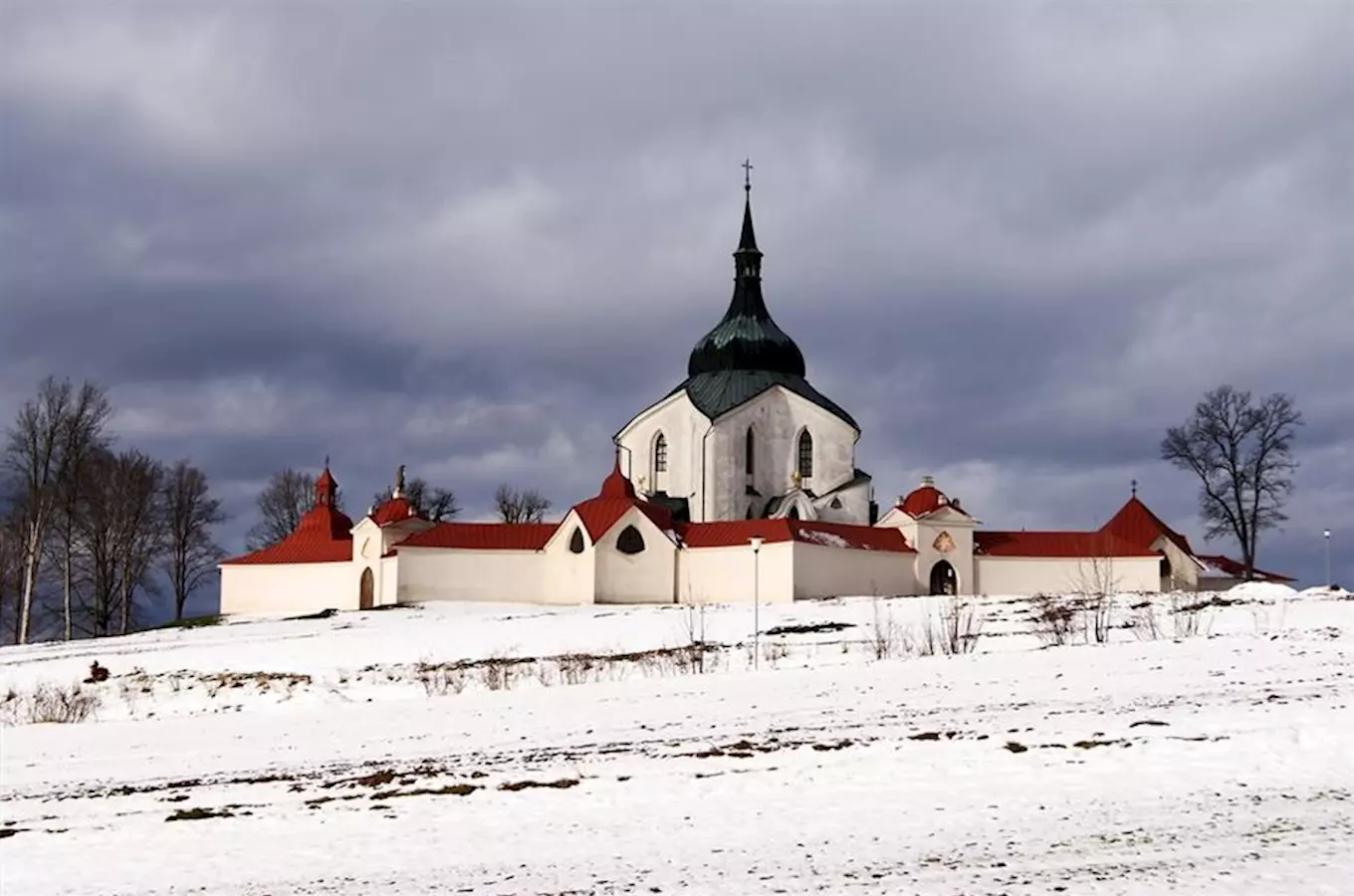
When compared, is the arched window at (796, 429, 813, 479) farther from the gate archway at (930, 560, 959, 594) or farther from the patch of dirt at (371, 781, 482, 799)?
the patch of dirt at (371, 781, 482, 799)

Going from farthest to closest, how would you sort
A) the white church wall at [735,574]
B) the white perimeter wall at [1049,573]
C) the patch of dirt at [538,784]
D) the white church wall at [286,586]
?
the white church wall at [286,586]
the white perimeter wall at [1049,573]
the white church wall at [735,574]
the patch of dirt at [538,784]

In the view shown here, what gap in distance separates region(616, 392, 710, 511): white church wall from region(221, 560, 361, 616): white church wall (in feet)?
43.6

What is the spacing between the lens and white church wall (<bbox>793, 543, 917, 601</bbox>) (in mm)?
47094

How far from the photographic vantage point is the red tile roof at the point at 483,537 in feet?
163

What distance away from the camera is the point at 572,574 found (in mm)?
49906

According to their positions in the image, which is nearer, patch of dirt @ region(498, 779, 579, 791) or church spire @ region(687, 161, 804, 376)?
patch of dirt @ region(498, 779, 579, 791)

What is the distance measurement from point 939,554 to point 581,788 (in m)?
38.4

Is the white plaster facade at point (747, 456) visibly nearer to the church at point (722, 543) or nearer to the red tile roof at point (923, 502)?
the church at point (722, 543)

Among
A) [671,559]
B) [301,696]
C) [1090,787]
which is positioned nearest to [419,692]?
[301,696]

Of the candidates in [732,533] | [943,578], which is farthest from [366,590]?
[943,578]

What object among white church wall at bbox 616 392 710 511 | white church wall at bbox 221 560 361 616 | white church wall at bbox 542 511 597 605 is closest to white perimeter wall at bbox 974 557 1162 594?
white church wall at bbox 616 392 710 511

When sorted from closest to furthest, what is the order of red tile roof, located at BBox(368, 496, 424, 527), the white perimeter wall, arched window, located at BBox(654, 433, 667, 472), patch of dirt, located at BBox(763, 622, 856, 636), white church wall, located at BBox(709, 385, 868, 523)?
patch of dirt, located at BBox(763, 622, 856, 636) < the white perimeter wall < red tile roof, located at BBox(368, 496, 424, 527) < white church wall, located at BBox(709, 385, 868, 523) < arched window, located at BBox(654, 433, 667, 472)

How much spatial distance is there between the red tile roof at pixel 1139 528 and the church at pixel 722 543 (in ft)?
0.25

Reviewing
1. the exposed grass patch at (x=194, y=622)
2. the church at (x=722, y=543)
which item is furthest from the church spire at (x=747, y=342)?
the exposed grass patch at (x=194, y=622)
